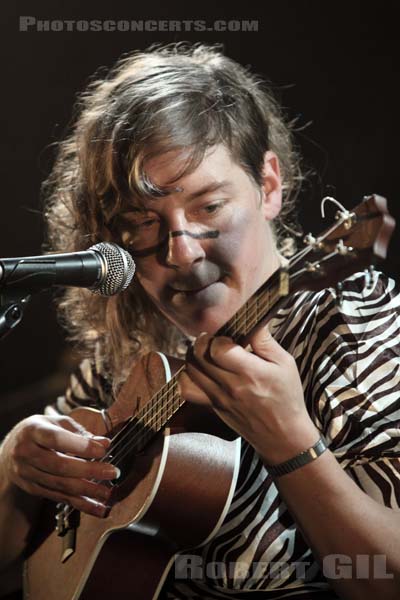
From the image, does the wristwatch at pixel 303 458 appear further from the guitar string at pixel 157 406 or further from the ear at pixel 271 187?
the ear at pixel 271 187

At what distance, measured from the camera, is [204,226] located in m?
1.57

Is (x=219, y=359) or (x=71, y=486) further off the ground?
(x=219, y=359)

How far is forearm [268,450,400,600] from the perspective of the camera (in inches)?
44.6

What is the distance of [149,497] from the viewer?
1404 mm

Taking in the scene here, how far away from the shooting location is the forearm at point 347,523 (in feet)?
3.71

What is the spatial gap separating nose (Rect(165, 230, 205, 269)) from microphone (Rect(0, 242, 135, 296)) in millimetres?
400

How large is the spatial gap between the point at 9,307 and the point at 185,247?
1.90 ft

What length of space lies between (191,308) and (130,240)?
0.64 feet

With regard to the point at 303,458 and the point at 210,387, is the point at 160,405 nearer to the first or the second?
the point at 210,387

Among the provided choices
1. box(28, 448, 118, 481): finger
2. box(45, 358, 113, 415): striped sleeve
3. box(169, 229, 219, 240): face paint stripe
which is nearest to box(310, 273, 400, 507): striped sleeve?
box(169, 229, 219, 240): face paint stripe

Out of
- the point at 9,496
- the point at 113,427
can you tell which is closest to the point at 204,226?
the point at 113,427

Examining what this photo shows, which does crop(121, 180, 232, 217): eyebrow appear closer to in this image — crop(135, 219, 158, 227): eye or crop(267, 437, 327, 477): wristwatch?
crop(135, 219, 158, 227): eye

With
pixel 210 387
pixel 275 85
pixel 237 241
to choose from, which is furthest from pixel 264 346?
pixel 275 85

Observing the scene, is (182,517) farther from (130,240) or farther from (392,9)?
(392,9)
